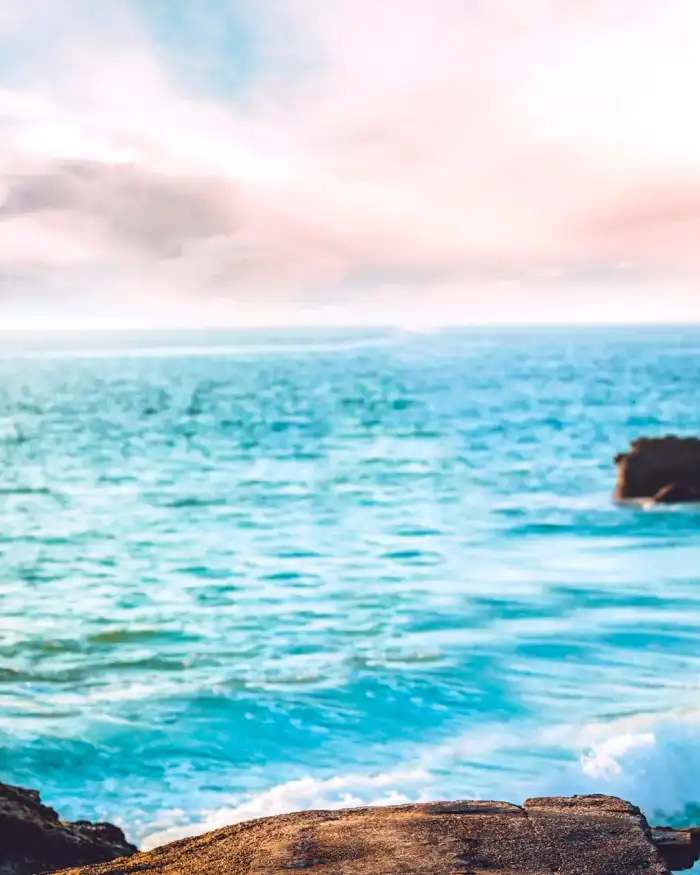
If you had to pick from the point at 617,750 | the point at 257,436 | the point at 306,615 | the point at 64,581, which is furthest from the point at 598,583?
the point at 257,436

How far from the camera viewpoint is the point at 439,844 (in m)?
4.21

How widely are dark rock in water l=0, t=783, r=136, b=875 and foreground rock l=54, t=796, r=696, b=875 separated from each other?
1.48 meters

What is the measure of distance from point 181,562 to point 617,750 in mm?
12182

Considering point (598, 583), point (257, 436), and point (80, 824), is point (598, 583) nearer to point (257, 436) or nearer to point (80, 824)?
point (80, 824)

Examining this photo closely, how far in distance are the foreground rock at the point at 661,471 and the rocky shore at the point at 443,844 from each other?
2336 centimetres

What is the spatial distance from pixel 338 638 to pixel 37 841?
404 inches

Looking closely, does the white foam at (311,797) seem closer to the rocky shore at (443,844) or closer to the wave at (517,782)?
the wave at (517,782)

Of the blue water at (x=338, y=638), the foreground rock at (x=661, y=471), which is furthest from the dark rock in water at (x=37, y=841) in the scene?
the foreground rock at (x=661, y=471)

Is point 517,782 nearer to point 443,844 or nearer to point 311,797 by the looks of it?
point 311,797

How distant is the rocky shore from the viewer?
4.05m

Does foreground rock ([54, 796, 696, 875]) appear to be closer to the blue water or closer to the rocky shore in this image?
A: the rocky shore

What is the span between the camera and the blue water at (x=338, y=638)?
439 inches

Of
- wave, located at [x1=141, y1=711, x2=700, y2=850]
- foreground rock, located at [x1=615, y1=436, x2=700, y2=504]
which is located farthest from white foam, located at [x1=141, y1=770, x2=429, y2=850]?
foreground rock, located at [x1=615, y1=436, x2=700, y2=504]

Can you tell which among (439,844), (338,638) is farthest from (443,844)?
(338,638)
